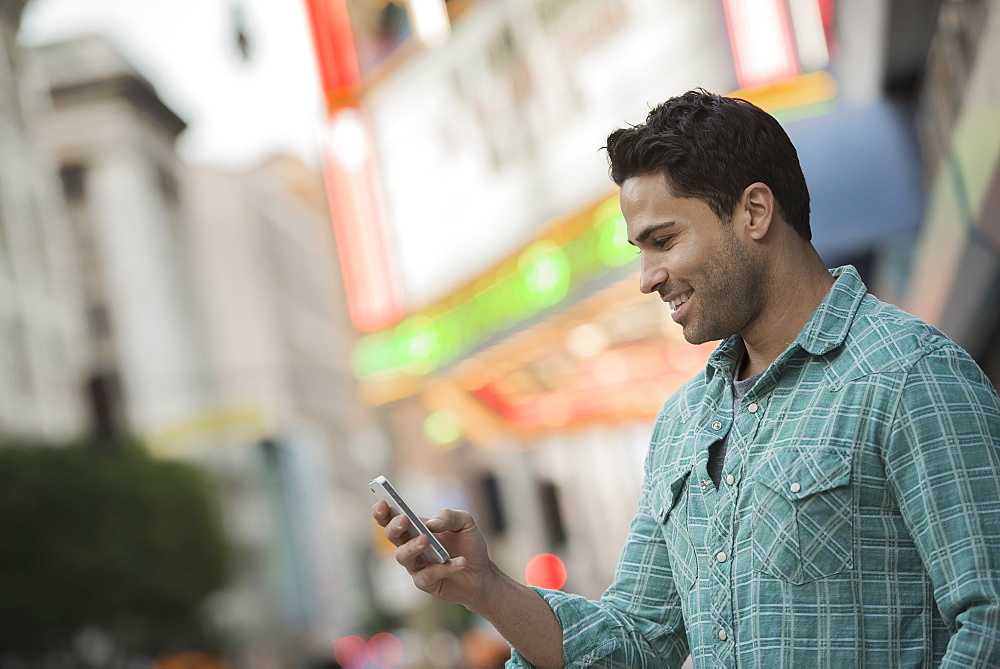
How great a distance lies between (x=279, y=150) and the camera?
88312mm

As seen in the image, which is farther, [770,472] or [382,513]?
[382,513]

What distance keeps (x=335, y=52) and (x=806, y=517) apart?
37.7 ft

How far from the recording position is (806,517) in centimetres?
147

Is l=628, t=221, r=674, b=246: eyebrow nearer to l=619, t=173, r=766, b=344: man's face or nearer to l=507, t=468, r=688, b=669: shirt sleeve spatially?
l=619, t=173, r=766, b=344: man's face

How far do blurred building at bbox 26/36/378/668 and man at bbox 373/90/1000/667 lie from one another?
1781 inches

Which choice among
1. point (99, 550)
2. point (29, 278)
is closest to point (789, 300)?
point (99, 550)

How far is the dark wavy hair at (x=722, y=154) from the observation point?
160cm

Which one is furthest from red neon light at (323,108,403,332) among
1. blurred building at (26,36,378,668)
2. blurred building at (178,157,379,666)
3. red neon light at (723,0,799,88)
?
blurred building at (26,36,378,668)

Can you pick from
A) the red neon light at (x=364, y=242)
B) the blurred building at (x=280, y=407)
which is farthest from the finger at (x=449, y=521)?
the blurred building at (x=280, y=407)

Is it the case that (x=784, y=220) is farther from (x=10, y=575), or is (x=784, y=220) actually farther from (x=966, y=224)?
(x=10, y=575)

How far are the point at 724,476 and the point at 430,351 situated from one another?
9.63 meters

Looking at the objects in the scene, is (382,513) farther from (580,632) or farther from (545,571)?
(545,571)

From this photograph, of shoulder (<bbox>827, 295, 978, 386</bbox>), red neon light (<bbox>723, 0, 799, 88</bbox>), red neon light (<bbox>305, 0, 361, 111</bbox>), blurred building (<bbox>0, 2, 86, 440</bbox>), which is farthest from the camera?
blurred building (<bbox>0, 2, 86, 440</bbox>)

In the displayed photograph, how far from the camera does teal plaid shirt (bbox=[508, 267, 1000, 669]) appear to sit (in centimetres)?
136
